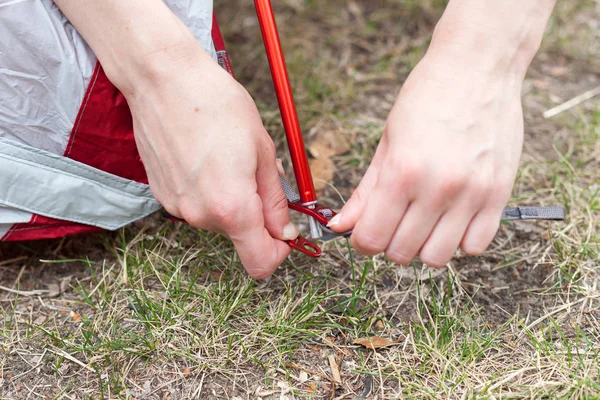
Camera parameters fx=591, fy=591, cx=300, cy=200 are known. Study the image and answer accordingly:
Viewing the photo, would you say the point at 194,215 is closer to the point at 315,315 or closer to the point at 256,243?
the point at 256,243

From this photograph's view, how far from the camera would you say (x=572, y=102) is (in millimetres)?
2004

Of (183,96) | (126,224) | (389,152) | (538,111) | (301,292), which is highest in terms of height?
(183,96)

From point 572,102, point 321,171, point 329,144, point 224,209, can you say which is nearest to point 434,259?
point 224,209

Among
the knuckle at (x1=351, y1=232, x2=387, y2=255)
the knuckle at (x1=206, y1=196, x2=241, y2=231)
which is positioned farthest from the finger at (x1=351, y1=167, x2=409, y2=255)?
the knuckle at (x1=206, y1=196, x2=241, y2=231)

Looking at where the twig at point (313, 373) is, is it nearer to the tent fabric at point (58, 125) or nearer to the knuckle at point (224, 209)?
the knuckle at point (224, 209)

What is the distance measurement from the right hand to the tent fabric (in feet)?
0.53

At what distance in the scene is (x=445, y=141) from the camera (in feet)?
3.32

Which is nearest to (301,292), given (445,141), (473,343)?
(473,343)

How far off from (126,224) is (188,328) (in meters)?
0.34

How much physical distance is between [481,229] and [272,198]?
0.40 m

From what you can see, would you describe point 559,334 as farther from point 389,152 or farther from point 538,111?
point 538,111

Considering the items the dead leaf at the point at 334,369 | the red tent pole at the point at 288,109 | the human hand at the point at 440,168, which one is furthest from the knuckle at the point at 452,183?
the dead leaf at the point at 334,369

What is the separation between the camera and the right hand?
3.51 feet

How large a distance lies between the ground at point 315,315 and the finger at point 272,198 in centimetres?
18
